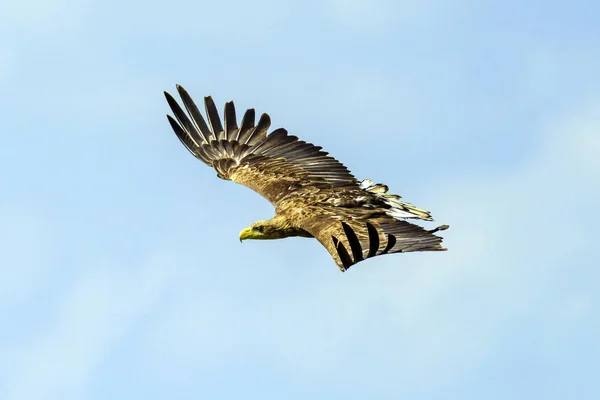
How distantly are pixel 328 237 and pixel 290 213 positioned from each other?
78.3 inches

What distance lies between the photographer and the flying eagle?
1559 centimetres

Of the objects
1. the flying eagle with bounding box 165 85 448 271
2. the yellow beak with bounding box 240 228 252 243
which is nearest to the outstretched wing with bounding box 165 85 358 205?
the flying eagle with bounding box 165 85 448 271

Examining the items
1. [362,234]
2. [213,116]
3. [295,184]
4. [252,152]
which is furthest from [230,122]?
[362,234]

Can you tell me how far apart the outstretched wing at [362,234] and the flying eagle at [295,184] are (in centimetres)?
1

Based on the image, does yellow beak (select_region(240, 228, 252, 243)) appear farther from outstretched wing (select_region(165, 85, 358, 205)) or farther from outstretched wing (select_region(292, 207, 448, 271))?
outstretched wing (select_region(292, 207, 448, 271))

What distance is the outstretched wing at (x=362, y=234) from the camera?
43.8ft

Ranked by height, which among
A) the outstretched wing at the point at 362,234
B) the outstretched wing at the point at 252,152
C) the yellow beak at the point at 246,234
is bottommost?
the outstretched wing at the point at 362,234

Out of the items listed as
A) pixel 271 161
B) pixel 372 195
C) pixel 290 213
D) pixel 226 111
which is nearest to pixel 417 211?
pixel 372 195

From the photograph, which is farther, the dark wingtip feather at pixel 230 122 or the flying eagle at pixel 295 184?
the dark wingtip feather at pixel 230 122

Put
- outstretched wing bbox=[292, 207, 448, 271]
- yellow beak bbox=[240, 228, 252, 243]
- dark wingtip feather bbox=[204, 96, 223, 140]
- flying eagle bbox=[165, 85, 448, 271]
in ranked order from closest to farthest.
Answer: outstretched wing bbox=[292, 207, 448, 271] → flying eagle bbox=[165, 85, 448, 271] → yellow beak bbox=[240, 228, 252, 243] → dark wingtip feather bbox=[204, 96, 223, 140]

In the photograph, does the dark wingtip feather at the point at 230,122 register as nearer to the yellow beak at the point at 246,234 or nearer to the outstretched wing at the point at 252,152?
the outstretched wing at the point at 252,152

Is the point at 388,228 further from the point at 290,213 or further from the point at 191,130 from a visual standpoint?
the point at 191,130

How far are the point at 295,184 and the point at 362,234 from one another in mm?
3021

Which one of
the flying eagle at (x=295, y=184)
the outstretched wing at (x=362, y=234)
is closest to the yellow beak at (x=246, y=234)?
the flying eagle at (x=295, y=184)
